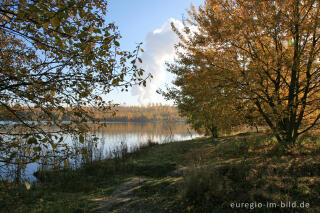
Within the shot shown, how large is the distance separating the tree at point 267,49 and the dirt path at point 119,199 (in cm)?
476

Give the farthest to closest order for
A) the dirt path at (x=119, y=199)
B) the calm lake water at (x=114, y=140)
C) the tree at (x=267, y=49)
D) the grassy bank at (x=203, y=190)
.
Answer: the calm lake water at (x=114, y=140)
the tree at (x=267, y=49)
the dirt path at (x=119, y=199)
the grassy bank at (x=203, y=190)

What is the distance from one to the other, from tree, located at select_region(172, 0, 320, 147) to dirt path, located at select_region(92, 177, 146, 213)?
4763 mm

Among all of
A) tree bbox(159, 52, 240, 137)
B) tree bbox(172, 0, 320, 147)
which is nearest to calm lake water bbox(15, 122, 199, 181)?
tree bbox(159, 52, 240, 137)

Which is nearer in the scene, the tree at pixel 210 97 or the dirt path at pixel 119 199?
the dirt path at pixel 119 199

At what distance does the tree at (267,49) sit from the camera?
5773 mm

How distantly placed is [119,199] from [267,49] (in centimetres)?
659

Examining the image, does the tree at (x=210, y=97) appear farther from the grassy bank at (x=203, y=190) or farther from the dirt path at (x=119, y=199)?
the dirt path at (x=119, y=199)

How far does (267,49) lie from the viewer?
608 centimetres

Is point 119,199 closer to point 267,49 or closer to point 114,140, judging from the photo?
point 267,49

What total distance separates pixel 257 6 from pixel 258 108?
3.46 metres

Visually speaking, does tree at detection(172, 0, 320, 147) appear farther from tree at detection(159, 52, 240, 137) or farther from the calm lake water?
the calm lake water

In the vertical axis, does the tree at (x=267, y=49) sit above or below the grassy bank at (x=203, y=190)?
above

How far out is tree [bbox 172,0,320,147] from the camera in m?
5.77

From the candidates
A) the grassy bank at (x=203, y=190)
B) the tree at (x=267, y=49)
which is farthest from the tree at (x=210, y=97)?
the grassy bank at (x=203, y=190)
